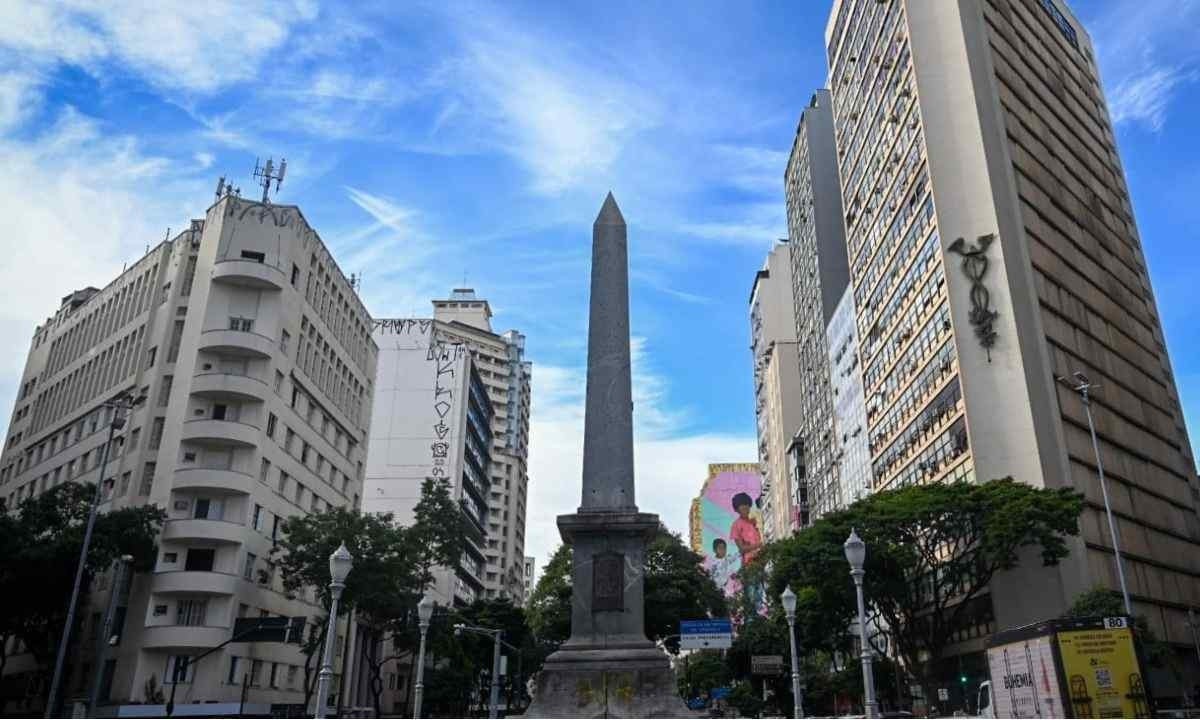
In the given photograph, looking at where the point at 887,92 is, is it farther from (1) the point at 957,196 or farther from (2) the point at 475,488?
(2) the point at 475,488

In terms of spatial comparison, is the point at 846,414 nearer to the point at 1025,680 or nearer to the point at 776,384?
the point at 776,384

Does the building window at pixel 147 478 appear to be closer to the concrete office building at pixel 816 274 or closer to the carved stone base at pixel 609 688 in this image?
the carved stone base at pixel 609 688

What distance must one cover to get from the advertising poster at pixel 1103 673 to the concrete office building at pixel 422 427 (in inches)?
2397

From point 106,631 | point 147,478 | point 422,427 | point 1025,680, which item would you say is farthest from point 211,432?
point 422,427

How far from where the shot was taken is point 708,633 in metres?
40.6

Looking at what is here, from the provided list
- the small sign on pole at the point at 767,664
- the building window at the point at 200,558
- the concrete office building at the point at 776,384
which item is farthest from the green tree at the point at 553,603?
the concrete office building at the point at 776,384

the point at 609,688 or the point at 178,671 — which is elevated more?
the point at 178,671

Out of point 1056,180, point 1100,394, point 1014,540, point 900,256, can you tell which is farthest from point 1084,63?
point 1014,540

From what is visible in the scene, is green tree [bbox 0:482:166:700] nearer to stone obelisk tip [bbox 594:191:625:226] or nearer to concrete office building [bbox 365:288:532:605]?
stone obelisk tip [bbox 594:191:625:226]

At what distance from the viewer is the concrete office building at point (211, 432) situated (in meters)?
40.2

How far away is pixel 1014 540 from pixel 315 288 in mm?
38862

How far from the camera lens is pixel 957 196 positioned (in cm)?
4753

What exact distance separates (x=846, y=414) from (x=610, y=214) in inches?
1844

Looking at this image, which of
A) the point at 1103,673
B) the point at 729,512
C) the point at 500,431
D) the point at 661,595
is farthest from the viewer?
the point at 729,512
